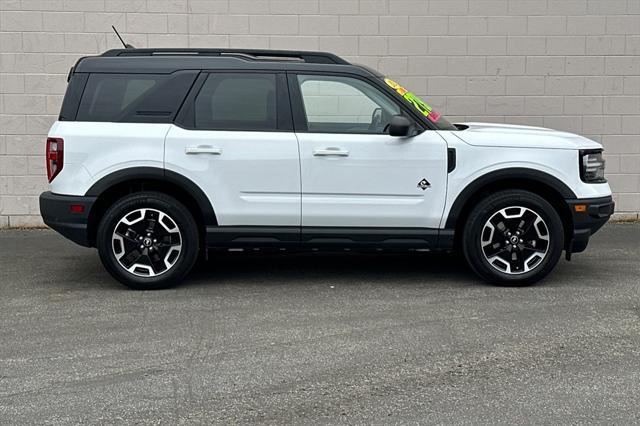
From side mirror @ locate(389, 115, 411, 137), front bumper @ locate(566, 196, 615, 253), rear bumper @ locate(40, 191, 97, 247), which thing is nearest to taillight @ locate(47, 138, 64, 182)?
rear bumper @ locate(40, 191, 97, 247)

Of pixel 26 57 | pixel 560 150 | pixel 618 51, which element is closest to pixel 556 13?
pixel 618 51

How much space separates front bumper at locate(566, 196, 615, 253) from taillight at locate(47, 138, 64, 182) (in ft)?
13.5

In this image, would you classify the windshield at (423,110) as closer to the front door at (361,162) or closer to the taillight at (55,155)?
the front door at (361,162)

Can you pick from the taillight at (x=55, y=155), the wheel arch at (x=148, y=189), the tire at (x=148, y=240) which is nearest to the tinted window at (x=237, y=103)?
the wheel arch at (x=148, y=189)

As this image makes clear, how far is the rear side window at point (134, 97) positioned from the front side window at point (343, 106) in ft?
3.22

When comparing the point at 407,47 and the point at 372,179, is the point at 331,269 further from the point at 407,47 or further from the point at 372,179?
the point at 407,47

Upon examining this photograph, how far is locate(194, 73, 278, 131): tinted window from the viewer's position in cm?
649

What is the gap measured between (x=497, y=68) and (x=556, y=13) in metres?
0.95

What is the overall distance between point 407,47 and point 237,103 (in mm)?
3602

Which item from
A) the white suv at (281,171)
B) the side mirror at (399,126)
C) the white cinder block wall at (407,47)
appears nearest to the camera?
the side mirror at (399,126)

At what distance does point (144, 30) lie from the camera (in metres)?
9.39

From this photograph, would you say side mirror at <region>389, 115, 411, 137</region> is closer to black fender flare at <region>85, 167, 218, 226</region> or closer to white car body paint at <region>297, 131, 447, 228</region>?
white car body paint at <region>297, 131, 447, 228</region>

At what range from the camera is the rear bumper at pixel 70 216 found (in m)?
6.45

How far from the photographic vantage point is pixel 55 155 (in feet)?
21.1
